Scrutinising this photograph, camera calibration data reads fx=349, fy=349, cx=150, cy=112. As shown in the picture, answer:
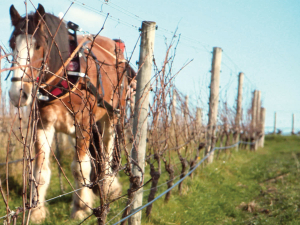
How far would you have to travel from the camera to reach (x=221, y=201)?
5.23m

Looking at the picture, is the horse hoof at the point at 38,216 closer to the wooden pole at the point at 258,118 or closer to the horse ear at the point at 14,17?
the horse ear at the point at 14,17

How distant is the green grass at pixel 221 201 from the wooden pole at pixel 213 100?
1.66 ft

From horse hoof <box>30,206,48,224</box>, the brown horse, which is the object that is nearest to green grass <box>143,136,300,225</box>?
the brown horse

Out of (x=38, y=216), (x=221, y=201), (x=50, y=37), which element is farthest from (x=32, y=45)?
(x=221, y=201)

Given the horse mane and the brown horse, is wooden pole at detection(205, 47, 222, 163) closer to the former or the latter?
the brown horse

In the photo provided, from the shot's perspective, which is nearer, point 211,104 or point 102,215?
point 102,215

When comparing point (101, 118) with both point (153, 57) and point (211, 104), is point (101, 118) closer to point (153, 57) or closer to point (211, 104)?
point (153, 57)

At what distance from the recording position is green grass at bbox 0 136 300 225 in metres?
4.39

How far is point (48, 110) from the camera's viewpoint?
4.20m

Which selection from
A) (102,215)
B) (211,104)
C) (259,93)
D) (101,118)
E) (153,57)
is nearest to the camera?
(102,215)

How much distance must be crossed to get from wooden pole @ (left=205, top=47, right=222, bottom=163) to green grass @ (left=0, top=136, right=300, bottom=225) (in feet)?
1.66

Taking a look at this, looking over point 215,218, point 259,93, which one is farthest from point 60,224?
point 259,93

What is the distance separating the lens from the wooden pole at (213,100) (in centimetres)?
782

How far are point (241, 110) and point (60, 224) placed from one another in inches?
387
